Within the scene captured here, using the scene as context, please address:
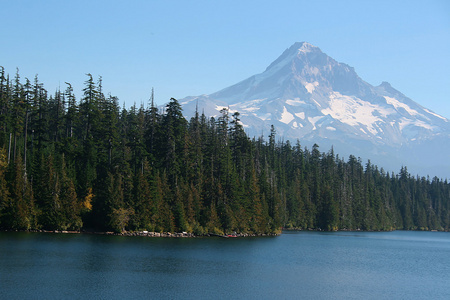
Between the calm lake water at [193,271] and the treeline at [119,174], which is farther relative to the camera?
the treeline at [119,174]

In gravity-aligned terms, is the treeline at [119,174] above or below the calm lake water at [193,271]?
above

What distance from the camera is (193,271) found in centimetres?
6259

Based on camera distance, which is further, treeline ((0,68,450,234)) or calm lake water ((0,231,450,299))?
treeline ((0,68,450,234))

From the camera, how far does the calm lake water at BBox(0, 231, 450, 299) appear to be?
167 feet

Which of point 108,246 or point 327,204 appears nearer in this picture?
point 108,246

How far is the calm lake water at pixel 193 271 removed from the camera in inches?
2000

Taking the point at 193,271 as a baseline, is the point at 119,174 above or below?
above

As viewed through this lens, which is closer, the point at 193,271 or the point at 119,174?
the point at 193,271

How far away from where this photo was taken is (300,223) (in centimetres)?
16738

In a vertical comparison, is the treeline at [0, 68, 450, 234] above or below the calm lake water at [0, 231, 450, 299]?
above

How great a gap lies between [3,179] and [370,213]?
463 ft

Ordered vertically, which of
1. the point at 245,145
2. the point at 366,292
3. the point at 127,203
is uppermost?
the point at 245,145

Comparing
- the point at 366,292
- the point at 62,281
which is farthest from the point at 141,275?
the point at 366,292

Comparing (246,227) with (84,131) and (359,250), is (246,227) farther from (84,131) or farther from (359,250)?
(84,131)
